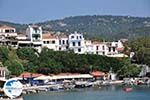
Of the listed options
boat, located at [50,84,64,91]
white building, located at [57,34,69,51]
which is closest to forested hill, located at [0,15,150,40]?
white building, located at [57,34,69,51]

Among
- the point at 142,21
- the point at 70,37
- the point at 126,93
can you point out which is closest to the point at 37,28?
the point at 70,37

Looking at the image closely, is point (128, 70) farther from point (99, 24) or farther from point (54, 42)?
point (99, 24)

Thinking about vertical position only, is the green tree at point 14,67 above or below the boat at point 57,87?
above

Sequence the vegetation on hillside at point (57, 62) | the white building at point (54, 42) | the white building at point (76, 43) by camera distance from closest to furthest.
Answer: the vegetation on hillside at point (57, 62), the white building at point (54, 42), the white building at point (76, 43)

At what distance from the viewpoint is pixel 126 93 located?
1116 inches

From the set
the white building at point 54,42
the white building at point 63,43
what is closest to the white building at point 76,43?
the white building at point 54,42

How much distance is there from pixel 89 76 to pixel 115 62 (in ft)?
8.85

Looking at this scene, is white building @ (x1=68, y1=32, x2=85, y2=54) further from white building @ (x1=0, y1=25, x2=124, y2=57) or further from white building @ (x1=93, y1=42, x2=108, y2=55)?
white building @ (x1=93, y1=42, x2=108, y2=55)

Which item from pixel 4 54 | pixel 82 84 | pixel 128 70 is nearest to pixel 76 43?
pixel 128 70

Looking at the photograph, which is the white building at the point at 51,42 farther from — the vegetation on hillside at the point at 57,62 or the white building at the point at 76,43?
the vegetation on hillside at the point at 57,62

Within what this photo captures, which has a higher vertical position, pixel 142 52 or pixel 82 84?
pixel 142 52

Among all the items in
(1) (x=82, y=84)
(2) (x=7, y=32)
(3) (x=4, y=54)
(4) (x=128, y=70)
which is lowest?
(1) (x=82, y=84)

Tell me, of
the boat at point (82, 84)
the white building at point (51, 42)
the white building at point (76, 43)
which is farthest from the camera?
the white building at point (76, 43)

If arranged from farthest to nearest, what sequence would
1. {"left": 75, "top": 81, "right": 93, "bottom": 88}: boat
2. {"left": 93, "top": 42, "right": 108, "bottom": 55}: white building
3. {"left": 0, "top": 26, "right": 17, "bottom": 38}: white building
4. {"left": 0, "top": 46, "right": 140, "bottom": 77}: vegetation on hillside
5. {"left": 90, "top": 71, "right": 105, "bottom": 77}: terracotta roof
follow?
{"left": 93, "top": 42, "right": 108, "bottom": 55}: white building < {"left": 0, "top": 26, "right": 17, "bottom": 38}: white building < {"left": 90, "top": 71, "right": 105, "bottom": 77}: terracotta roof < {"left": 0, "top": 46, "right": 140, "bottom": 77}: vegetation on hillside < {"left": 75, "top": 81, "right": 93, "bottom": 88}: boat
